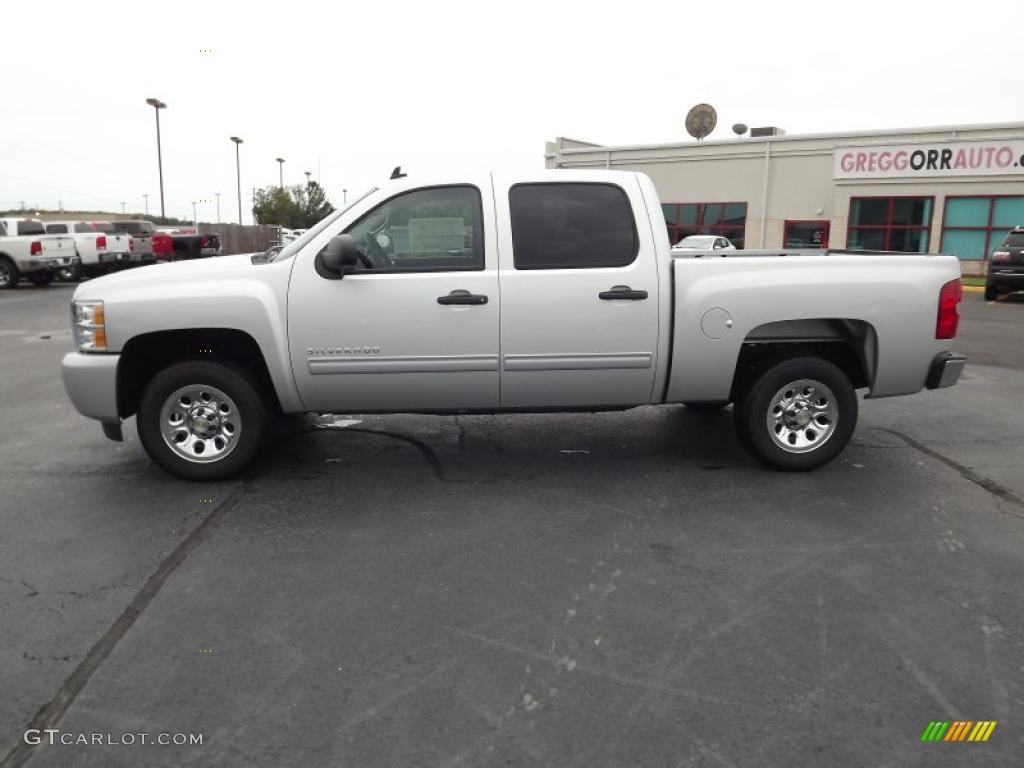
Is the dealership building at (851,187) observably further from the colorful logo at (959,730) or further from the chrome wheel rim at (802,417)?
the colorful logo at (959,730)

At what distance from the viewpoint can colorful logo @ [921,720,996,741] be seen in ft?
9.24

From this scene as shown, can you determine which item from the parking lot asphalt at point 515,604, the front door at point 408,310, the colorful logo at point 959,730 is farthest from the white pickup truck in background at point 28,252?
the colorful logo at point 959,730

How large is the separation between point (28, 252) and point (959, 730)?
78.6 feet

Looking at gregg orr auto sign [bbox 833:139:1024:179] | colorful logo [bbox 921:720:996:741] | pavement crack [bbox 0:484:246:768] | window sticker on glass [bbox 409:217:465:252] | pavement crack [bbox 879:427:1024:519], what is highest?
gregg orr auto sign [bbox 833:139:1024:179]

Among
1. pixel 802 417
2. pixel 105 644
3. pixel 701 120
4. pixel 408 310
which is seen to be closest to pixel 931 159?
pixel 701 120

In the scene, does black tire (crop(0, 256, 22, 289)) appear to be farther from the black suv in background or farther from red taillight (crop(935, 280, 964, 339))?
the black suv in background

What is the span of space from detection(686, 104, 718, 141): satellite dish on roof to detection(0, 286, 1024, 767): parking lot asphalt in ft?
101

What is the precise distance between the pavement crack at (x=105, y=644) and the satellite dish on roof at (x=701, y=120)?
33445mm

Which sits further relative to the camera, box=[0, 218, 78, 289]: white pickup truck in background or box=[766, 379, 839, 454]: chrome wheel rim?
box=[0, 218, 78, 289]: white pickup truck in background

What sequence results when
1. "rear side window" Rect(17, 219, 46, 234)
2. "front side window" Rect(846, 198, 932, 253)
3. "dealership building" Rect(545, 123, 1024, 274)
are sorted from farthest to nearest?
"front side window" Rect(846, 198, 932, 253) → "dealership building" Rect(545, 123, 1024, 274) → "rear side window" Rect(17, 219, 46, 234)

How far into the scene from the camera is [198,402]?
5430 mm

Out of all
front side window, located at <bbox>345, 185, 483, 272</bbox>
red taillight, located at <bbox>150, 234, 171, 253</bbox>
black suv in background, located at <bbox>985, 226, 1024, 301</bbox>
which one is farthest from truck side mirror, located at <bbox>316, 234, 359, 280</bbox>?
red taillight, located at <bbox>150, 234, 171, 253</bbox>

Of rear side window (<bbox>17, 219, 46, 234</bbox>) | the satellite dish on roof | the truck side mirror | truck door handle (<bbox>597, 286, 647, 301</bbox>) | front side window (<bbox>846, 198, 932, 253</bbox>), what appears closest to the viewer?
the truck side mirror

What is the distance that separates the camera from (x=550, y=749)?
9.03 ft
